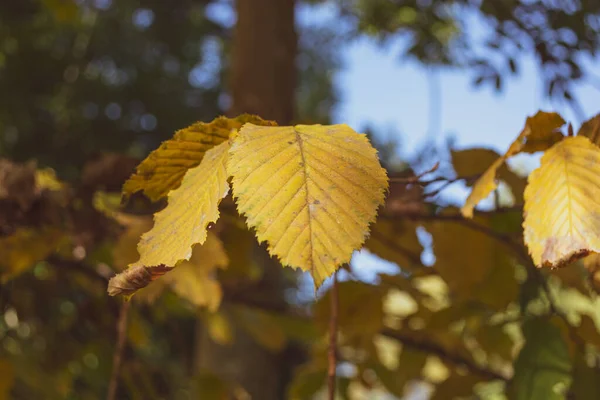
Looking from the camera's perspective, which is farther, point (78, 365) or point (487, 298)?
point (78, 365)

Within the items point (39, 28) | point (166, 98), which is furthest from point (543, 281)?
point (166, 98)

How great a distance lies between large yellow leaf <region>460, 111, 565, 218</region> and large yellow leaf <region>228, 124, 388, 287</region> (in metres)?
0.16

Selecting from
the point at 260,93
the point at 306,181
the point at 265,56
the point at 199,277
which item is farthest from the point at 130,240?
the point at 265,56

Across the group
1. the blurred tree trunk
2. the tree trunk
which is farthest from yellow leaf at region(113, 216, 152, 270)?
the tree trunk

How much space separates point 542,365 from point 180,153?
46 cm

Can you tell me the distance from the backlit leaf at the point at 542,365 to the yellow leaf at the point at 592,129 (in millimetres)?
264

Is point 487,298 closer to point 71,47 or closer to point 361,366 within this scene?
point 361,366

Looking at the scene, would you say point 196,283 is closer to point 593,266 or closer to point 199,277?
point 199,277

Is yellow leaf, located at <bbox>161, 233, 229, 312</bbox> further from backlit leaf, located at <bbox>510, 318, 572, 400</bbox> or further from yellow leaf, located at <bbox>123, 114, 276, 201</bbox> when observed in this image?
backlit leaf, located at <bbox>510, 318, 572, 400</bbox>

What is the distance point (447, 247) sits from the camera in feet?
2.67

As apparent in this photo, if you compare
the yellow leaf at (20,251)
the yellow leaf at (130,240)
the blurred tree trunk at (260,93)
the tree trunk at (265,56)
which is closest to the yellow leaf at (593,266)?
the yellow leaf at (130,240)

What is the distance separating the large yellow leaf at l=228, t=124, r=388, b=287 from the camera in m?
0.36

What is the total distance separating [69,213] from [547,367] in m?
0.62

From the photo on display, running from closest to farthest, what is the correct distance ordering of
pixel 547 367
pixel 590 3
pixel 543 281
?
→ pixel 547 367 < pixel 543 281 < pixel 590 3
